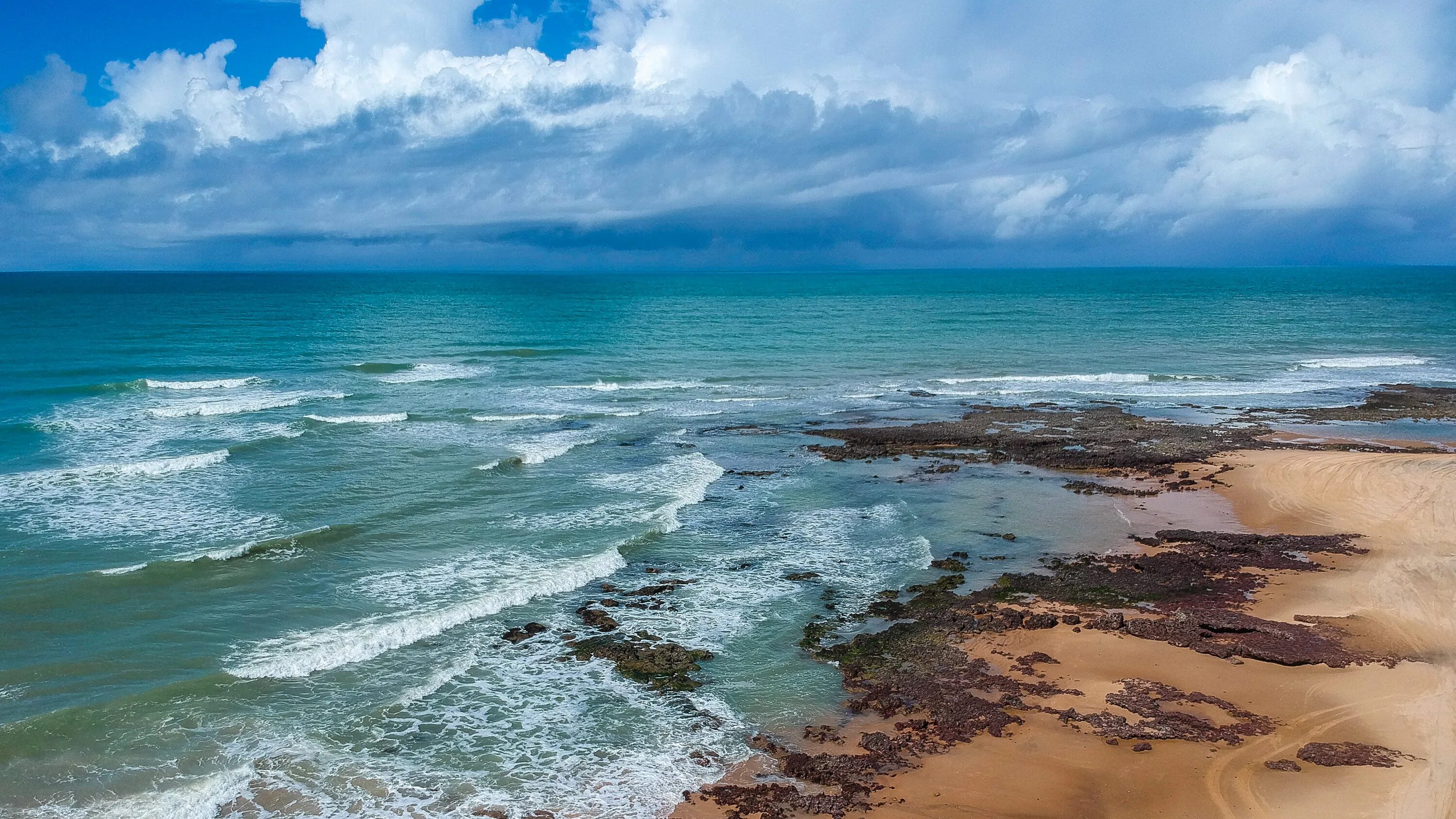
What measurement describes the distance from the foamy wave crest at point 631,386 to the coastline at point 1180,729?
28.4 metres

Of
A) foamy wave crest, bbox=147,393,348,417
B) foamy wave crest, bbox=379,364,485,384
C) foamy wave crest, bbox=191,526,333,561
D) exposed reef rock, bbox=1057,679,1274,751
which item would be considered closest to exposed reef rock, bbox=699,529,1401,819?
exposed reef rock, bbox=1057,679,1274,751

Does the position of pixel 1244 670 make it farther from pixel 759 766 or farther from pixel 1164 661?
pixel 759 766

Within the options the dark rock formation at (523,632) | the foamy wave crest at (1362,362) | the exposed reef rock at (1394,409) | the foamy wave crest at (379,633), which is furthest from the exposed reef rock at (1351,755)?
the foamy wave crest at (1362,362)

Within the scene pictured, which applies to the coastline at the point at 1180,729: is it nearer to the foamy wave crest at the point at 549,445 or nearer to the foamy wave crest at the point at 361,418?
the foamy wave crest at the point at 549,445

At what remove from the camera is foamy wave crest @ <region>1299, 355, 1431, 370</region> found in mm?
48906

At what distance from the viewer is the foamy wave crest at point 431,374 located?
43.9 m

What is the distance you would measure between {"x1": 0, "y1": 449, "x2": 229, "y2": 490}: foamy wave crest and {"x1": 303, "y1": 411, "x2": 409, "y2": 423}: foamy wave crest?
654cm

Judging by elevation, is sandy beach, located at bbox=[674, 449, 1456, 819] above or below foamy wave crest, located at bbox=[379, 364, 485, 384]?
below

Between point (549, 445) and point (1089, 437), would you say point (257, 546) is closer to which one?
point (549, 445)

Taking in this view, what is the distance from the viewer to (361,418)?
1284 inches

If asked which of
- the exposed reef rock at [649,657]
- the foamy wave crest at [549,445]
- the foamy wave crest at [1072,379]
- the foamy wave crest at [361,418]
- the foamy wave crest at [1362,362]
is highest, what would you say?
the foamy wave crest at [1362,362]

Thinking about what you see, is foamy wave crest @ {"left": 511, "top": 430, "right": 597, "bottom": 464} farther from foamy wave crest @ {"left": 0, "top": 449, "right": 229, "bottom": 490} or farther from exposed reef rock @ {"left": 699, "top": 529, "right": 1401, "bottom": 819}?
exposed reef rock @ {"left": 699, "top": 529, "right": 1401, "bottom": 819}

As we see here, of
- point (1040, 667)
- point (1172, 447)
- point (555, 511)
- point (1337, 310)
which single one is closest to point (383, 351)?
point (555, 511)

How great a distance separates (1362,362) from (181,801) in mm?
58785
